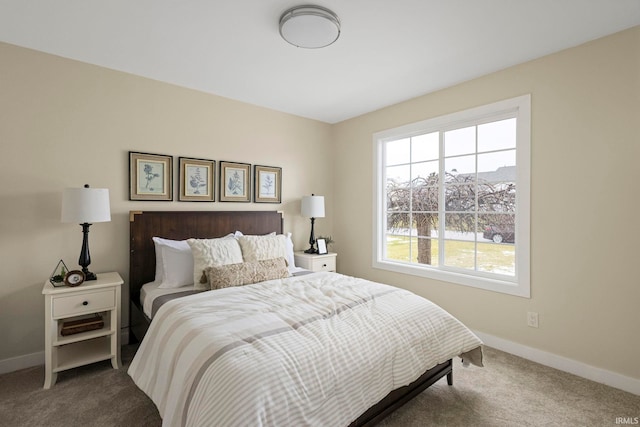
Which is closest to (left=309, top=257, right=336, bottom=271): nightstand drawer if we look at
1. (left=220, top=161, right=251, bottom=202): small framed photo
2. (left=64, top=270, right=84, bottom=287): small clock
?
(left=220, top=161, right=251, bottom=202): small framed photo

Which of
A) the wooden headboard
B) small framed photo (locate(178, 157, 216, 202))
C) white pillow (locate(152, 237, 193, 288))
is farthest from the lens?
small framed photo (locate(178, 157, 216, 202))

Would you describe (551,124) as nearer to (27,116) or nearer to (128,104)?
(128,104)

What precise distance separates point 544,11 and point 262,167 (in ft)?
9.45

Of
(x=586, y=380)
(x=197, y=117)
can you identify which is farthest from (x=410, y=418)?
(x=197, y=117)

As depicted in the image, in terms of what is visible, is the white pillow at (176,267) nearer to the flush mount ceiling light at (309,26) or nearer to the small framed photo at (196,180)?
the small framed photo at (196,180)

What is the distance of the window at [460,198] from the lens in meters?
2.73

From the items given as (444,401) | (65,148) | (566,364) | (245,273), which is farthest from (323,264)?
(65,148)

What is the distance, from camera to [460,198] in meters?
3.20

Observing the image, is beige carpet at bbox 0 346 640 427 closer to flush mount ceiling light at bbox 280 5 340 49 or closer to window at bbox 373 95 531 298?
window at bbox 373 95 531 298

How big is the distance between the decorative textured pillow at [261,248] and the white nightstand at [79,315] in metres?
1.01

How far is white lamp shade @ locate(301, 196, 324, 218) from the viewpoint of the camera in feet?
12.7

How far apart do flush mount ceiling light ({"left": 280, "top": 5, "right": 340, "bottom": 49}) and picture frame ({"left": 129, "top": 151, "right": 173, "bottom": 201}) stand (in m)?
1.74

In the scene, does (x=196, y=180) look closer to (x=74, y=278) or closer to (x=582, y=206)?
(x=74, y=278)

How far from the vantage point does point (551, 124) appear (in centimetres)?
251
